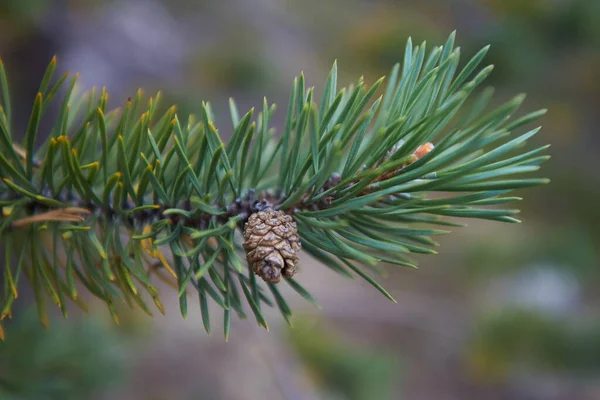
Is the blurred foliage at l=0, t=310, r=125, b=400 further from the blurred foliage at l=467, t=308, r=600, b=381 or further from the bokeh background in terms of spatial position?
the blurred foliage at l=467, t=308, r=600, b=381

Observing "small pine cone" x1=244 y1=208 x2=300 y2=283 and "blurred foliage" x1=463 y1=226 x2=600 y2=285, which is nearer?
"small pine cone" x1=244 y1=208 x2=300 y2=283

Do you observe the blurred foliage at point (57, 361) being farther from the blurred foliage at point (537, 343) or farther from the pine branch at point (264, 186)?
the blurred foliage at point (537, 343)

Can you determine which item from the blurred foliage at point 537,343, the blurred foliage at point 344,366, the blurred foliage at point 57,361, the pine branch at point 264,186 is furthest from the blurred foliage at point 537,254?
the pine branch at point 264,186

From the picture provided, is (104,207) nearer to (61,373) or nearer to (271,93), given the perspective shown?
(61,373)

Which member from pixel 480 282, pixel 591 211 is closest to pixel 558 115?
pixel 591 211

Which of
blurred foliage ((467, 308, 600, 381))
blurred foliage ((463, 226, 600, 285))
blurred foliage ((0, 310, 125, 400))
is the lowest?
blurred foliage ((0, 310, 125, 400))

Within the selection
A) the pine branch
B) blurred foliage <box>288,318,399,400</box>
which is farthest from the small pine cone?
blurred foliage <box>288,318,399,400</box>

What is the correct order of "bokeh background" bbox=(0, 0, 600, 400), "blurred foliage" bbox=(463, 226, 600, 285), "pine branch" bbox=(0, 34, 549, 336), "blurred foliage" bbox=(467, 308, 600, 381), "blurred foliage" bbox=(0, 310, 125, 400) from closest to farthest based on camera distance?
"pine branch" bbox=(0, 34, 549, 336)
"blurred foliage" bbox=(0, 310, 125, 400)
"bokeh background" bbox=(0, 0, 600, 400)
"blurred foliage" bbox=(467, 308, 600, 381)
"blurred foliage" bbox=(463, 226, 600, 285)
